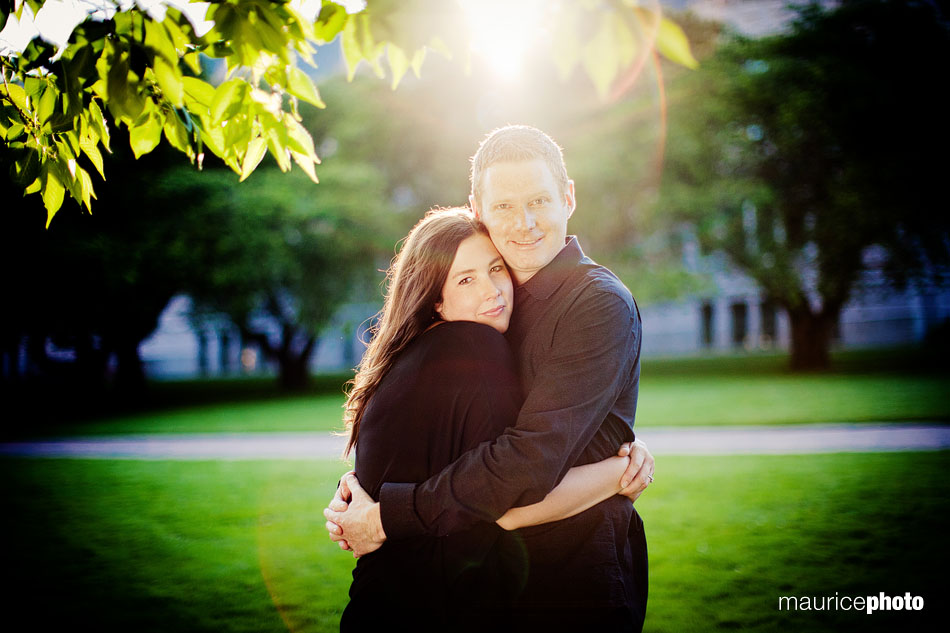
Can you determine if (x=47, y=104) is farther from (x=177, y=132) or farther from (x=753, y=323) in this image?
(x=753, y=323)

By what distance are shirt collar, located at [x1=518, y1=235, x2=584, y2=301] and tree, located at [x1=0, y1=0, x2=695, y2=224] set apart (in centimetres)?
81

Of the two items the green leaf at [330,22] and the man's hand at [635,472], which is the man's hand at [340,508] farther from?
the green leaf at [330,22]

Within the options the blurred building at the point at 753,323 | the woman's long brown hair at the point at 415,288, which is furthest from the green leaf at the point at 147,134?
the blurred building at the point at 753,323

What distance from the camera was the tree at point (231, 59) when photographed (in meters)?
1.78

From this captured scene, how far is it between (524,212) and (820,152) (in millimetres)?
22505

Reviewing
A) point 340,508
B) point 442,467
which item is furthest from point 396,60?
point 340,508

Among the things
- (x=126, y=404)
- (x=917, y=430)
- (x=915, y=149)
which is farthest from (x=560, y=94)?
(x=126, y=404)

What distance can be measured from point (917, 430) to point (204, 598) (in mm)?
9974

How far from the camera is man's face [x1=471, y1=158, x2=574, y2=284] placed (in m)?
2.65

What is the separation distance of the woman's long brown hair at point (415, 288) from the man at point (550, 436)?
0.65 feet

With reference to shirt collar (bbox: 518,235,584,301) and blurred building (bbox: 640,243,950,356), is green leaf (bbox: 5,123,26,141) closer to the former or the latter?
shirt collar (bbox: 518,235,584,301)

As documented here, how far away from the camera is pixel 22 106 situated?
2.69m

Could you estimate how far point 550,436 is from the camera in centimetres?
217

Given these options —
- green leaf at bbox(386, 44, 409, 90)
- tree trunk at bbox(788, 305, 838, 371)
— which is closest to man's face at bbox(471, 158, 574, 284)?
green leaf at bbox(386, 44, 409, 90)
